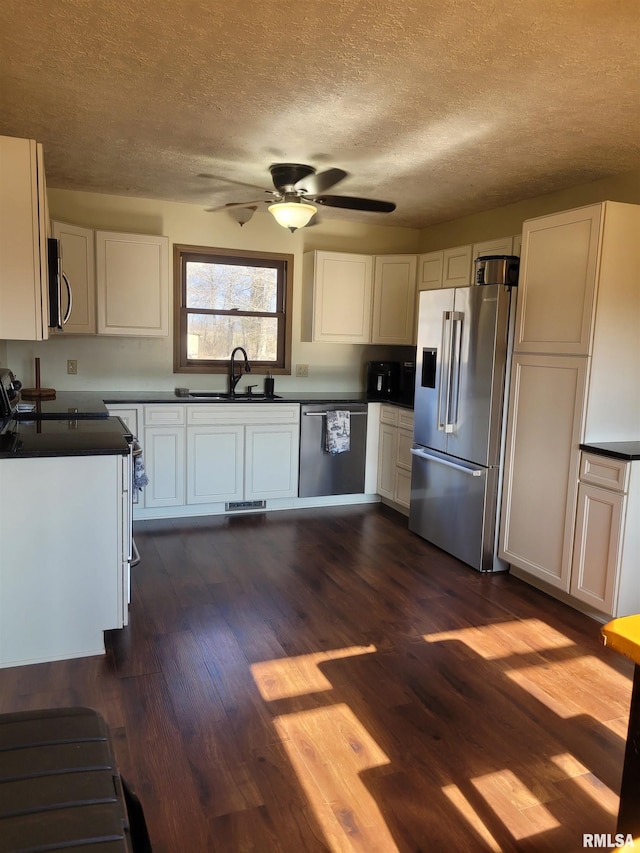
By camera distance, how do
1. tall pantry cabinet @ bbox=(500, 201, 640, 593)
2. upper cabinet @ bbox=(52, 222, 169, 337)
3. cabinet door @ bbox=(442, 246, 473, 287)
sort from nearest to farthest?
tall pantry cabinet @ bbox=(500, 201, 640, 593), upper cabinet @ bbox=(52, 222, 169, 337), cabinet door @ bbox=(442, 246, 473, 287)

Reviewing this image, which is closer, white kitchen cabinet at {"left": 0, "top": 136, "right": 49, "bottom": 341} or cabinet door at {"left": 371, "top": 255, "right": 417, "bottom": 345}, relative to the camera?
white kitchen cabinet at {"left": 0, "top": 136, "right": 49, "bottom": 341}

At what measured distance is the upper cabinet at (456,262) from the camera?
4.19 metres

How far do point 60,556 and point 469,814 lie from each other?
6.03 feet

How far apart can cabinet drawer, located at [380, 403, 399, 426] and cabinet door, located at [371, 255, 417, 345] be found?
616 millimetres

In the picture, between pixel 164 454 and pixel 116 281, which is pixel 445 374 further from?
pixel 116 281

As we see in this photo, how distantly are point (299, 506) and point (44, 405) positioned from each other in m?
2.18

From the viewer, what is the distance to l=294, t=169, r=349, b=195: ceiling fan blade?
321 centimetres

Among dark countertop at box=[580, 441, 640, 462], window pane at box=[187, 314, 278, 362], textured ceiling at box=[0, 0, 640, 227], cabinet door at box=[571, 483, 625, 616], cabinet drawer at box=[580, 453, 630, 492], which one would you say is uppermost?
A: textured ceiling at box=[0, 0, 640, 227]

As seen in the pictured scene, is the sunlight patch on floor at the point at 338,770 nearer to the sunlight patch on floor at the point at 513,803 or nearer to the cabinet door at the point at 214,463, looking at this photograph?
the sunlight patch on floor at the point at 513,803

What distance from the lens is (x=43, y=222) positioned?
8.08 ft

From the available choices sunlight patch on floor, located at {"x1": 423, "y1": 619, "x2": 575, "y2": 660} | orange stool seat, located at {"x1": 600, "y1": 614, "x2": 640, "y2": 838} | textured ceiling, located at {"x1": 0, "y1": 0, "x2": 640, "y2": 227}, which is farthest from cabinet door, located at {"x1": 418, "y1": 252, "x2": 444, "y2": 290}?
orange stool seat, located at {"x1": 600, "y1": 614, "x2": 640, "y2": 838}

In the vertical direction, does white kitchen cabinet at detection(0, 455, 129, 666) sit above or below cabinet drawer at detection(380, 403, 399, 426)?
below

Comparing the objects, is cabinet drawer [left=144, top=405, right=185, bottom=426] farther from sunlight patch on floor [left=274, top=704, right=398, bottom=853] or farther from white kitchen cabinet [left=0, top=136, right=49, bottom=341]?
sunlight patch on floor [left=274, top=704, right=398, bottom=853]

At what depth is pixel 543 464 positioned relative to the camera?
3.42 metres
